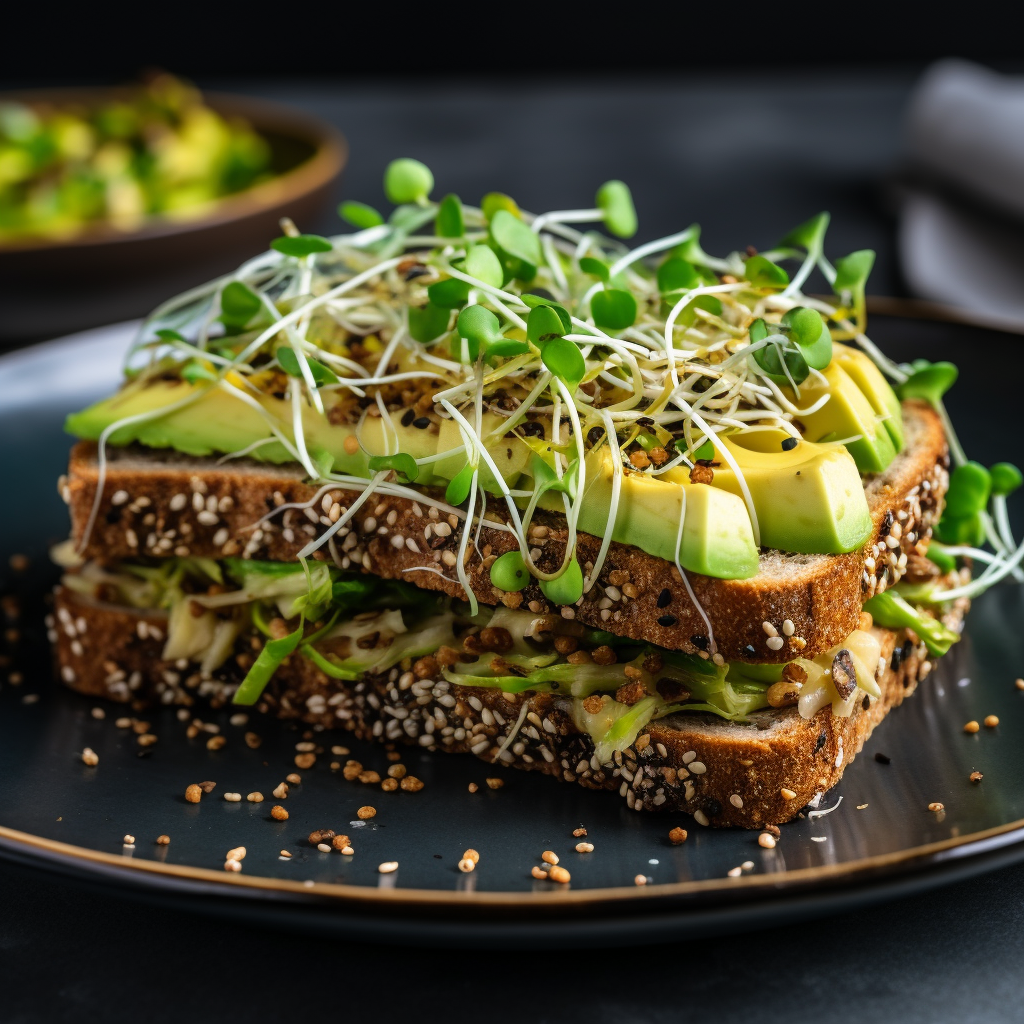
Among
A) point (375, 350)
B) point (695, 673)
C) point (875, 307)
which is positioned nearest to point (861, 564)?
point (695, 673)

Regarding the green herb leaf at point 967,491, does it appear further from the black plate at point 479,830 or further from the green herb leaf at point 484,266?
the green herb leaf at point 484,266

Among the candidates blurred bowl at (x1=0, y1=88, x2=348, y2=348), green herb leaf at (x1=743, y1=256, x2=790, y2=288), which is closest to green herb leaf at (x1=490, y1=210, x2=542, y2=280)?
green herb leaf at (x1=743, y1=256, x2=790, y2=288)

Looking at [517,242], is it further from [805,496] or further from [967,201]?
[967,201]

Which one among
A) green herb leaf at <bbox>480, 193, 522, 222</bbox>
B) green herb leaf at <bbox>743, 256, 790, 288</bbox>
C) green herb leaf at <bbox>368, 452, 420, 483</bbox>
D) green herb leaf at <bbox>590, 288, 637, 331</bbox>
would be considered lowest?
green herb leaf at <bbox>368, 452, 420, 483</bbox>

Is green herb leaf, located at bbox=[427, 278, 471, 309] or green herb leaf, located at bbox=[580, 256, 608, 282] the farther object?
green herb leaf, located at bbox=[580, 256, 608, 282]

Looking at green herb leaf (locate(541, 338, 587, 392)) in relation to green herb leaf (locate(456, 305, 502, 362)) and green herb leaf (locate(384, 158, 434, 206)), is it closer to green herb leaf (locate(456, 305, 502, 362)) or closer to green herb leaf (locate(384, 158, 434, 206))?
green herb leaf (locate(456, 305, 502, 362))

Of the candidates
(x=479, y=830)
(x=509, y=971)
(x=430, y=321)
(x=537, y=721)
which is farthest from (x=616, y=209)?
(x=509, y=971)

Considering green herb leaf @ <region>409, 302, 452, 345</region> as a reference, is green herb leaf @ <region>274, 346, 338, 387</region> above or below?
below

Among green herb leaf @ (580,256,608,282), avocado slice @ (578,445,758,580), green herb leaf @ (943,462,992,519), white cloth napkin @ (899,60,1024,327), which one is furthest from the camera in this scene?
white cloth napkin @ (899,60,1024,327)
